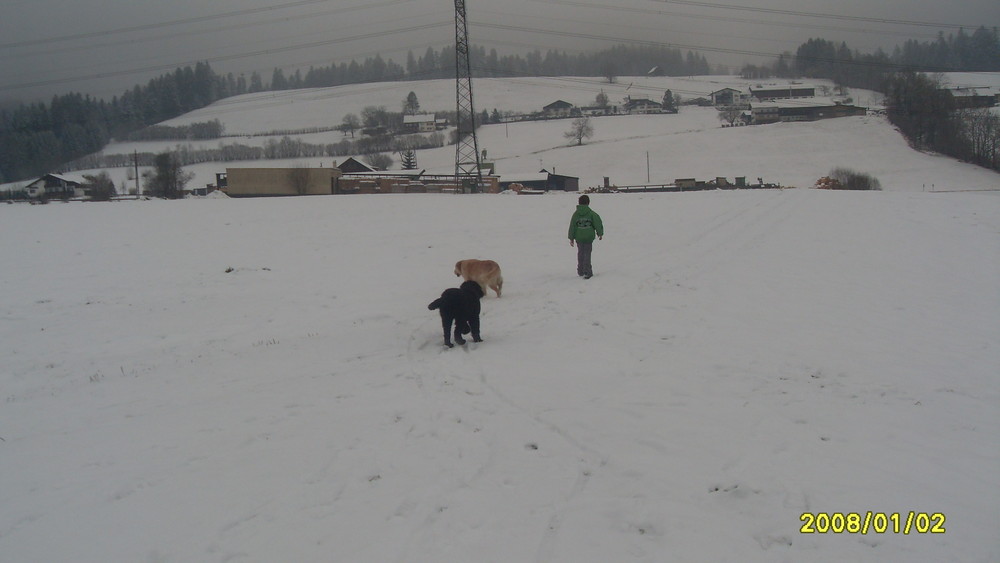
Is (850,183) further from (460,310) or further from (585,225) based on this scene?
(460,310)

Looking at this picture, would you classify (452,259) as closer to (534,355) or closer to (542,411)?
(534,355)

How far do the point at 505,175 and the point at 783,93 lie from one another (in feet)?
300

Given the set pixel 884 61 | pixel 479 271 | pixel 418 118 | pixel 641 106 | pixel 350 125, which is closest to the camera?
pixel 479 271

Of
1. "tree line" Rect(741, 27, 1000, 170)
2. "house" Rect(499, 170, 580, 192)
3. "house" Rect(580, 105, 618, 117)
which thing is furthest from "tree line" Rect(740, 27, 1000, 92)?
"house" Rect(580, 105, 618, 117)

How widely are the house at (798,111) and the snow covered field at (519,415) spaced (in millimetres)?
101489

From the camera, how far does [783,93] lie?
5261 inches

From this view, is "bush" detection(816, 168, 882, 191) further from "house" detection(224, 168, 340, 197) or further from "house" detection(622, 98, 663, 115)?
"house" detection(622, 98, 663, 115)

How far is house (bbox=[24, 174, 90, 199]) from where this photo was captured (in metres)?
63.9

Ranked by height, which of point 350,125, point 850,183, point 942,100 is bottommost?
point 850,183

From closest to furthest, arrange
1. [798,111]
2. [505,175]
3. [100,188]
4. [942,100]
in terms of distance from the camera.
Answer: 1. [100,188]
2. [942,100]
3. [505,175]
4. [798,111]
